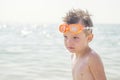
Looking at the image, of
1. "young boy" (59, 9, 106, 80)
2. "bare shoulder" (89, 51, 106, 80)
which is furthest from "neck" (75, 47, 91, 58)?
"bare shoulder" (89, 51, 106, 80)

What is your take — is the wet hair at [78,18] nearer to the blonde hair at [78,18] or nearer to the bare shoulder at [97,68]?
the blonde hair at [78,18]

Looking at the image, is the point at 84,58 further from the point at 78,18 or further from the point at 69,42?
the point at 78,18

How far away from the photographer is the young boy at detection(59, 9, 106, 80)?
3.36 meters

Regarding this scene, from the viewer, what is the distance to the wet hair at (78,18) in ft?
11.3

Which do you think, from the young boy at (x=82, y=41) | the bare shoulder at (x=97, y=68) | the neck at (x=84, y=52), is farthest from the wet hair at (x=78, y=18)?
the bare shoulder at (x=97, y=68)

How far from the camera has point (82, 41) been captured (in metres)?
3.42

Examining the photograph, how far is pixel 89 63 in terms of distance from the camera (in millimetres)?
3381

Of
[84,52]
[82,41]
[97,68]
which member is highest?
[82,41]

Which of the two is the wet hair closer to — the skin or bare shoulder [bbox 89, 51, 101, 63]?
the skin

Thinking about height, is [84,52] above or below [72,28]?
below

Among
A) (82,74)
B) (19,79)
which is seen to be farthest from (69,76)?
(82,74)

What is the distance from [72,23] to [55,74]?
5.31m

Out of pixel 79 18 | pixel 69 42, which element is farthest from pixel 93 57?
pixel 79 18

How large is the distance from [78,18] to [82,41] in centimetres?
21
